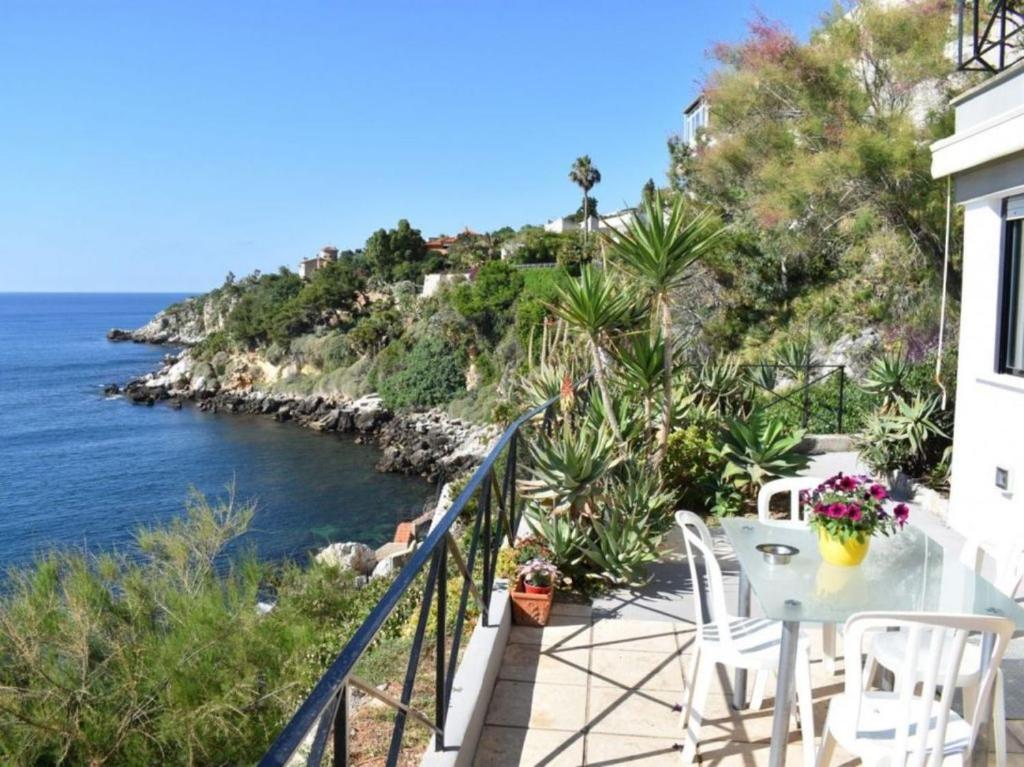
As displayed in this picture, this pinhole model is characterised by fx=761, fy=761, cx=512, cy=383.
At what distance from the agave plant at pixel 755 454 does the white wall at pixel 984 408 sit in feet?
3.89

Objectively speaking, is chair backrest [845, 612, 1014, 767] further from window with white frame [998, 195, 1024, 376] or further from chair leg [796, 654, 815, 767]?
window with white frame [998, 195, 1024, 376]

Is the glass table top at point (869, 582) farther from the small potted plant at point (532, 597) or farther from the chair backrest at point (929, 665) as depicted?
the small potted plant at point (532, 597)

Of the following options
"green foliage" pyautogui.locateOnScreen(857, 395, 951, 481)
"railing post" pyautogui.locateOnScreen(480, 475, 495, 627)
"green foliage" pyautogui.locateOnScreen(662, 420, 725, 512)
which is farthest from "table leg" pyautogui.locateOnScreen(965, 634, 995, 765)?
"green foliage" pyautogui.locateOnScreen(857, 395, 951, 481)

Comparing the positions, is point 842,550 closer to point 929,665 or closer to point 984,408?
point 929,665

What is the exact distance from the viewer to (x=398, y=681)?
3.66 meters

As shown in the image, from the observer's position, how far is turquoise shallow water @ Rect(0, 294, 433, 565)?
824 inches

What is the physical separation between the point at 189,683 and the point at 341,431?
30.4 metres

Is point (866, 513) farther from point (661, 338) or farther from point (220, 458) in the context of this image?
point (220, 458)

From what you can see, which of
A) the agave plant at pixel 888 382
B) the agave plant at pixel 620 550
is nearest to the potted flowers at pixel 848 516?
the agave plant at pixel 620 550

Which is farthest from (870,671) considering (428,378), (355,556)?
(428,378)

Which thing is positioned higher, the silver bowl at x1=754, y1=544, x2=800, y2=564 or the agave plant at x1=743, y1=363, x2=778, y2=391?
the agave plant at x1=743, y1=363, x2=778, y2=391

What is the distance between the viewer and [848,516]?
8.91 ft

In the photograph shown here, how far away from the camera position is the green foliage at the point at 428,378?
35.2m

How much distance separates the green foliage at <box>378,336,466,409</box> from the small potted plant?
30.9 meters
